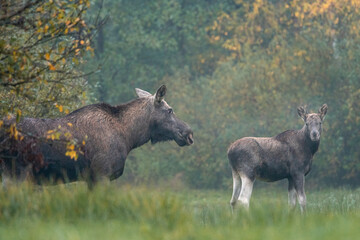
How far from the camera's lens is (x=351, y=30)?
26.7 m

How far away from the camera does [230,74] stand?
2917 centimetres

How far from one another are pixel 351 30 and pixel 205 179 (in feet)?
27.2

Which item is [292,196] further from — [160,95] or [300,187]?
[160,95]

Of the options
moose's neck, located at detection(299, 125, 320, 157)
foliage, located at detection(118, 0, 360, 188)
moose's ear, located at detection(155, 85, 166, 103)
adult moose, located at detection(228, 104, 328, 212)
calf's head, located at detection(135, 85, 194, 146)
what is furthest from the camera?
foliage, located at detection(118, 0, 360, 188)

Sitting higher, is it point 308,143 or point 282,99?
point 282,99

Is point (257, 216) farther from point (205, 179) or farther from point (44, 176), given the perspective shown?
point (205, 179)

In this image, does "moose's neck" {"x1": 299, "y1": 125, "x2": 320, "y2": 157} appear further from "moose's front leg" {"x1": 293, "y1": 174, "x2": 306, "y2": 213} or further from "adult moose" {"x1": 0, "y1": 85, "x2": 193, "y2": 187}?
"adult moose" {"x1": 0, "y1": 85, "x2": 193, "y2": 187}

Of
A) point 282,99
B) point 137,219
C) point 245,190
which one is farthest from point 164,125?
point 282,99

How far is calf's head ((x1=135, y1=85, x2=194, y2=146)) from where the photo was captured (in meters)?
13.4

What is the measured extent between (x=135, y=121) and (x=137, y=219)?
4325mm

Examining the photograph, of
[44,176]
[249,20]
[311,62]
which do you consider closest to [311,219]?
[44,176]

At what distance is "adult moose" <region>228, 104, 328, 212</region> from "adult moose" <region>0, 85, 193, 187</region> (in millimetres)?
1754

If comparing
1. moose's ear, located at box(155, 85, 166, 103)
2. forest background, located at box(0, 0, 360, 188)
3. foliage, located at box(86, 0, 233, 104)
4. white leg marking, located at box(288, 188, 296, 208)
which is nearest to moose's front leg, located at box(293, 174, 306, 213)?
white leg marking, located at box(288, 188, 296, 208)

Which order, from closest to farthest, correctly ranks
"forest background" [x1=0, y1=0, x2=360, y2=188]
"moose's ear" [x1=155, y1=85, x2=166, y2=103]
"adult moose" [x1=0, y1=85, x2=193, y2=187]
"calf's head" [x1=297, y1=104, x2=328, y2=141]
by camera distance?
"adult moose" [x1=0, y1=85, x2=193, y2=187] → "moose's ear" [x1=155, y1=85, x2=166, y2=103] → "calf's head" [x1=297, y1=104, x2=328, y2=141] → "forest background" [x1=0, y1=0, x2=360, y2=188]
